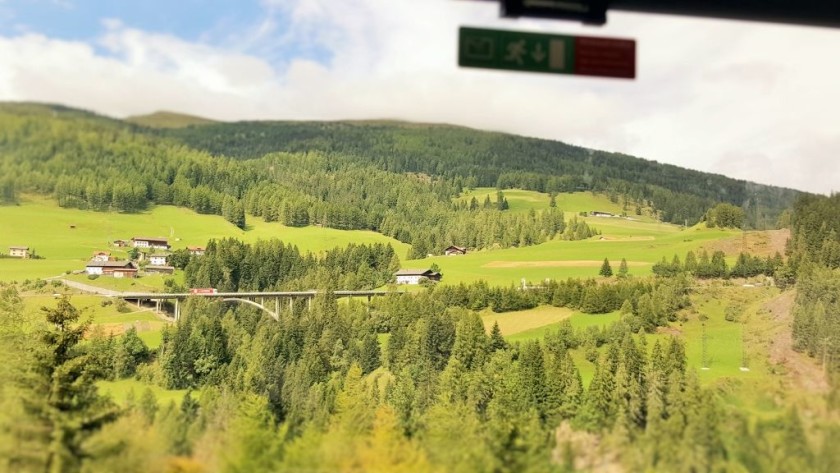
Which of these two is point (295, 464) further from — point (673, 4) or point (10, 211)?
point (10, 211)

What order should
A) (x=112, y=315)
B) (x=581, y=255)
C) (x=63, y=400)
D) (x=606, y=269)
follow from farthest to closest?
(x=581, y=255) < (x=606, y=269) < (x=112, y=315) < (x=63, y=400)

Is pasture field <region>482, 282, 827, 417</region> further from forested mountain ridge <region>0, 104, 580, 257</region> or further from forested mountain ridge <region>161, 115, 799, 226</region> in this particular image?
forested mountain ridge <region>0, 104, 580, 257</region>

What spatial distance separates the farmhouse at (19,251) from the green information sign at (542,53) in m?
13.8

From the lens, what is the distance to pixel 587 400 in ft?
41.0

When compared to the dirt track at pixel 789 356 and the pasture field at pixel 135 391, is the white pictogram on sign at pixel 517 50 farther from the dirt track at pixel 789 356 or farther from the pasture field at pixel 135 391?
the dirt track at pixel 789 356

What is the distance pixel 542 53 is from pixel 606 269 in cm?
1714

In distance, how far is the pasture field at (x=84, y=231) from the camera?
13.5 meters

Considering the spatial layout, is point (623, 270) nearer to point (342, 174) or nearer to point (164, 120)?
point (342, 174)

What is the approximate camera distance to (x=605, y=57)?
13.1 feet

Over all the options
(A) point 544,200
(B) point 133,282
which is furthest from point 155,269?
(A) point 544,200

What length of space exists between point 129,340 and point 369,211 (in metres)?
7.34

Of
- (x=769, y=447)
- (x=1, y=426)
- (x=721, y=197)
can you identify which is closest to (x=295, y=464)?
(x=1, y=426)

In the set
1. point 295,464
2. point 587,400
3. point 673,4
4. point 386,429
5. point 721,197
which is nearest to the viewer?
point 673,4

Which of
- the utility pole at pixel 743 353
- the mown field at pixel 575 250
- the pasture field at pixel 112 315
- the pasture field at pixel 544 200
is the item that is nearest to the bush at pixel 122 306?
the pasture field at pixel 112 315
